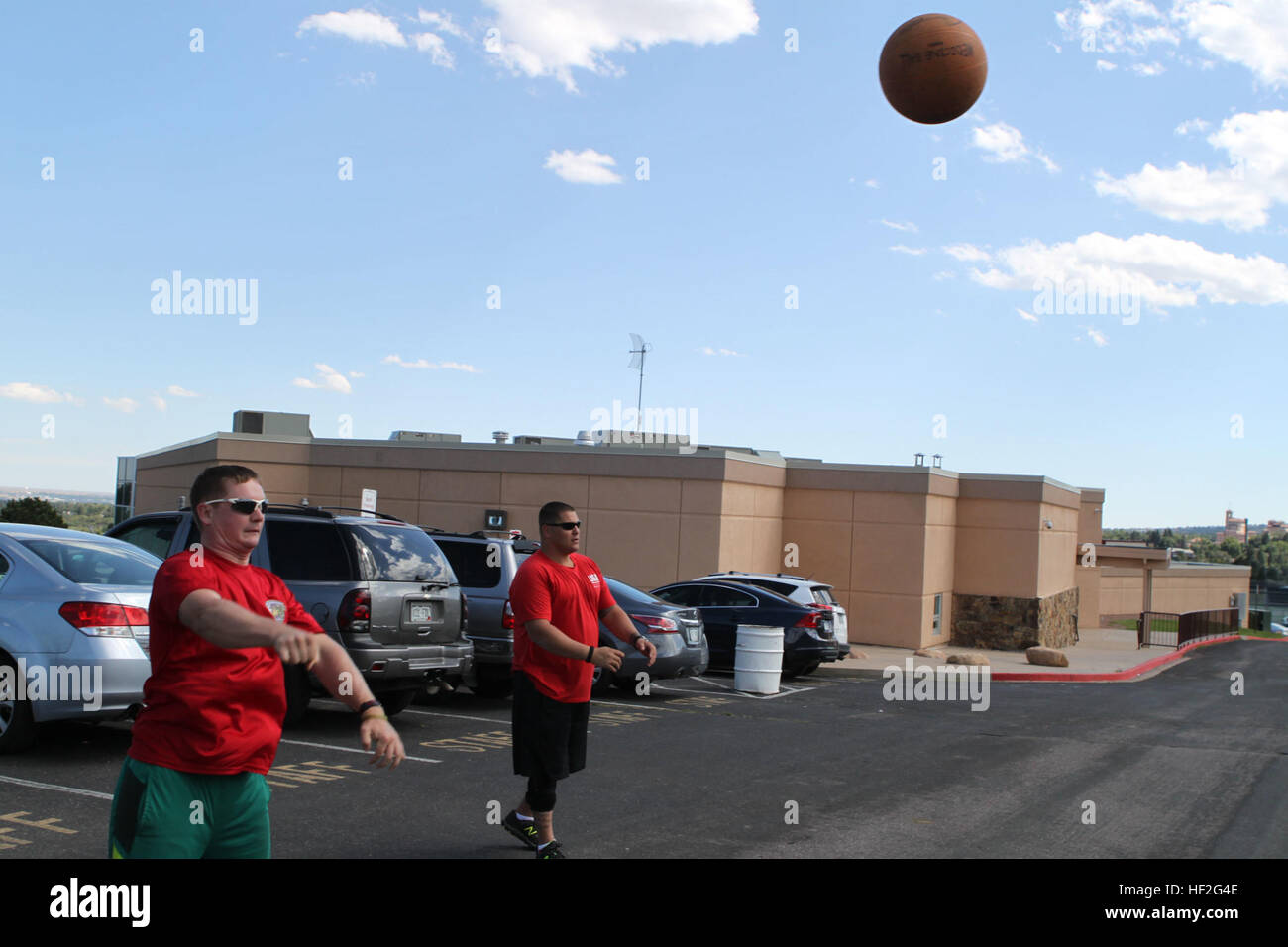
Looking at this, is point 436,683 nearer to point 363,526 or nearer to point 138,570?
point 363,526

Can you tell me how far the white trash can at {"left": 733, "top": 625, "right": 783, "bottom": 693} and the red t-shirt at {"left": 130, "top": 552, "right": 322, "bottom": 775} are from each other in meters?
12.4

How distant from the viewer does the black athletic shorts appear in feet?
20.2

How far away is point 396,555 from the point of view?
10.5m

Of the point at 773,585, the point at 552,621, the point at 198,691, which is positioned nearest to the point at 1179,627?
the point at 773,585

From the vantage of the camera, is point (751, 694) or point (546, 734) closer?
point (546, 734)

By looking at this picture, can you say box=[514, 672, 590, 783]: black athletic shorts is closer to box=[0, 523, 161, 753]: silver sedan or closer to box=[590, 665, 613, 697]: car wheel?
box=[0, 523, 161, 753]: silver sedan

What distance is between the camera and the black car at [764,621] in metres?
17.6

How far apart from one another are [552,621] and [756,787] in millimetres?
3344

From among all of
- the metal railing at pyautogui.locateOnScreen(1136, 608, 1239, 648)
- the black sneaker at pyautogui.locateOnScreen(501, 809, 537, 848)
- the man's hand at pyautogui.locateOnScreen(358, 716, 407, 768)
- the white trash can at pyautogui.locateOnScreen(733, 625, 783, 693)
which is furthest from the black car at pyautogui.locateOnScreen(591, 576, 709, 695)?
the metal railing at pyautogui.locateOnScreen(1136, 608, 1239, 648)

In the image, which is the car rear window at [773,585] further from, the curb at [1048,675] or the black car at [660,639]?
the black car at [660,639]

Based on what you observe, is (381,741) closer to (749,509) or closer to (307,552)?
(307,552)

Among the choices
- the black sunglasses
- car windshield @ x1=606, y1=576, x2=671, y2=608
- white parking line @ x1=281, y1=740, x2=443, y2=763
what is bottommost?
white parking line @ x1=281, y1=740, x2=443, y2=763
